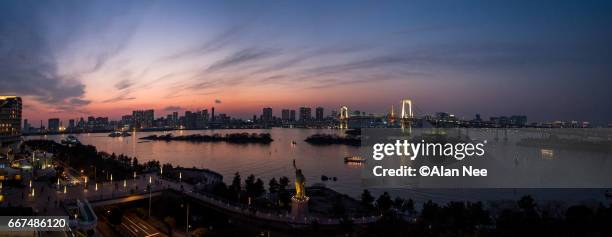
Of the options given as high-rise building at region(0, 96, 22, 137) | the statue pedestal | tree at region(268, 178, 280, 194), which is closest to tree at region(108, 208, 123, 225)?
the statue pedestal

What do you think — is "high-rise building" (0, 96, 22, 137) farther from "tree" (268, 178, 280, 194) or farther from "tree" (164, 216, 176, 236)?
"tree" (164, 216, 176, 236)

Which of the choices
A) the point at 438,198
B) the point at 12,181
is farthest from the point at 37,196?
the point at 438,198

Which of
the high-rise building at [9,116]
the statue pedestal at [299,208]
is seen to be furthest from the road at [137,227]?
the high-rise building at [9,116]

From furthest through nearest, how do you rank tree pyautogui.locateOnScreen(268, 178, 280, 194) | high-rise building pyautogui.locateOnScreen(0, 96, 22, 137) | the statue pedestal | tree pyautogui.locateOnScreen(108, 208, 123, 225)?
high-rise building pyautogui.locateOnScreen(0, 96, 22, 137), tree pyautogui.locateOnScreen(268, 178, 280, 194), the statue pedestal, tree pyautogui.locateOnScreen(108, 208, 123, 225)

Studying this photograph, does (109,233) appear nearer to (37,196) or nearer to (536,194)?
(37,196)

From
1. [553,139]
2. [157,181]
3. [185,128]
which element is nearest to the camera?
[157,181]

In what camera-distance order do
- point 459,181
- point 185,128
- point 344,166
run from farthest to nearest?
point 185,128, point 344,166, point 459,181

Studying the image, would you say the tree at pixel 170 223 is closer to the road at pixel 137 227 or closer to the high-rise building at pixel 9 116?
the road at pixel 137 227

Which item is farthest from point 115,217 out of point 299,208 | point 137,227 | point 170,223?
point 299,208

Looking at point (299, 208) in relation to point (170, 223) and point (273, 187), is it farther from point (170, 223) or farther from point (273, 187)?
point (273, 187)
